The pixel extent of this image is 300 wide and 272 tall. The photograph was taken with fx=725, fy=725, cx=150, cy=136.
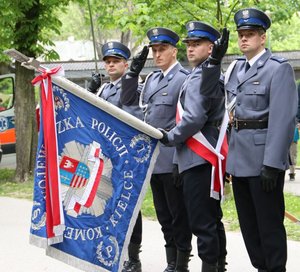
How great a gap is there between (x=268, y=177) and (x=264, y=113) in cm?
42

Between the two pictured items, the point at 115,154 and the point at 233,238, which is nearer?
the point at 115,154

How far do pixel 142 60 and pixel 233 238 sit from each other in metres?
2.54

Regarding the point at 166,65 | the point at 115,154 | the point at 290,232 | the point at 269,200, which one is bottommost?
the point at 290,232

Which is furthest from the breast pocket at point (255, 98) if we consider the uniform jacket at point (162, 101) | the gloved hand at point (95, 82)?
the gloved hand at point (95, 82)

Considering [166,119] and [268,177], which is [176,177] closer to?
[166,119]

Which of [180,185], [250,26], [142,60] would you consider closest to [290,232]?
[180,185]

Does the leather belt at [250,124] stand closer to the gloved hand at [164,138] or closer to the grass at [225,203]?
the gloved hand at [164,138]

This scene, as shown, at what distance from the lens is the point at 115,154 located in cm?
507

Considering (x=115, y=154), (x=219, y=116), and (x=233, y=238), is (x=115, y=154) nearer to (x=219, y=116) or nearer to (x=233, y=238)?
(x=219, y=116)

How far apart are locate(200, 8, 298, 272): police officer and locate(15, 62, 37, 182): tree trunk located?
346 inches

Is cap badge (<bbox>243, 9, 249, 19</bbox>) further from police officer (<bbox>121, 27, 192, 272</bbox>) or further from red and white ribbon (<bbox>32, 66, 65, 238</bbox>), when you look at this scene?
Answer: red and white ribbon (<bbox>32, 66, 65, 238</bbox>)

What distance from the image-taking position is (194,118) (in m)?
5.10

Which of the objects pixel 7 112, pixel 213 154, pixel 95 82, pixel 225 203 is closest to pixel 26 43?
pixel 225 203

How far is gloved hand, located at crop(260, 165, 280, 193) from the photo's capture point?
459 centimetres
